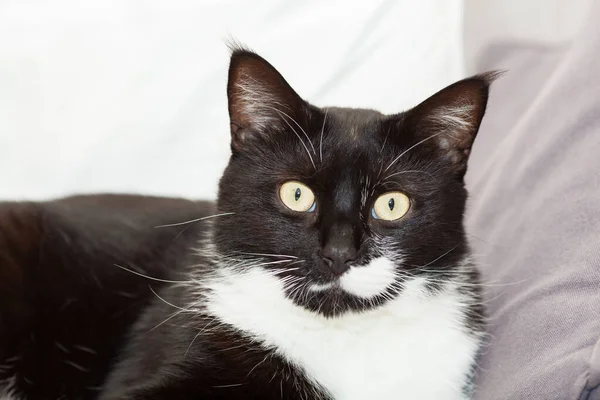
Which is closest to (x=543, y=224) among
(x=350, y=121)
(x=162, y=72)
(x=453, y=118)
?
(x=453, y=118)

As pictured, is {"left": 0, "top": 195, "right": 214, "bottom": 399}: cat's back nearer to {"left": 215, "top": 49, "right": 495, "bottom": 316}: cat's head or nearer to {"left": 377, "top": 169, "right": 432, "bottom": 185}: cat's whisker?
{"left": 215, "top": 49, "right": 495, "bottom": 316}: cat's head

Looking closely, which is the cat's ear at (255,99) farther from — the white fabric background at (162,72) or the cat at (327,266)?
the white fabric background at (162,72)

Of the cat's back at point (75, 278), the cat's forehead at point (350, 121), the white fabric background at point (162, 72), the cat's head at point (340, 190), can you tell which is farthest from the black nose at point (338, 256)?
the white fabric background at point (162, 72)

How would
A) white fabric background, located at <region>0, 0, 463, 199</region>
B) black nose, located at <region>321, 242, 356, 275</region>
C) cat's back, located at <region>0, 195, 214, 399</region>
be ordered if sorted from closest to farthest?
black nose, located at <region>321, 242, 356, 275</region> < cat's back, located at <region>0, 195, 214, 399</region> < white fabric background, located at <region>0, 0, 463, 199</region>

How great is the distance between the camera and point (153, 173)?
220cm

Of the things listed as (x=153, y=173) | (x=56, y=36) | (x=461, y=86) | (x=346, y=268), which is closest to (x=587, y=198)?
(x=461, y=86)

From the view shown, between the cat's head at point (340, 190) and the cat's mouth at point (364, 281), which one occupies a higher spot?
the cat's head at point (340, 190)

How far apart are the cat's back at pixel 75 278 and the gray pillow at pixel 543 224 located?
739 millimetres

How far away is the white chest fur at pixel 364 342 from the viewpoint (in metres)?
1.28

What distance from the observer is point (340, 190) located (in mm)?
1248

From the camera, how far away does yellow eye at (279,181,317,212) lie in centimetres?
125

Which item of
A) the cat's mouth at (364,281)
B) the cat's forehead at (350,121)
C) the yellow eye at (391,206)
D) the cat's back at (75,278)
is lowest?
the cat's back at (75,278)

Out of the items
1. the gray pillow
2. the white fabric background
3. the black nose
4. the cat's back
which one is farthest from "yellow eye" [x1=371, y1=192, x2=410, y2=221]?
the white fabric background

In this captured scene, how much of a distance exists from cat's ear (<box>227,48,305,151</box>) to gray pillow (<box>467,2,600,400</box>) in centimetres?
60
